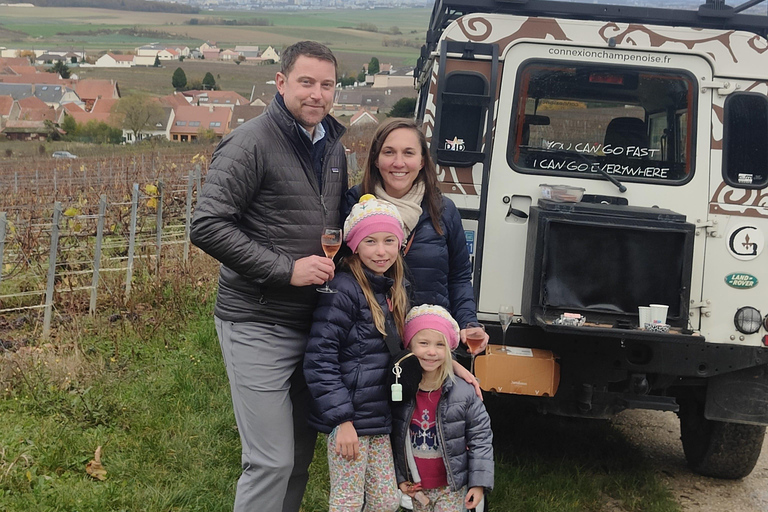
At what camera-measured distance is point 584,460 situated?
5.74 meters

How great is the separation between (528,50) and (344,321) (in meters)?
2.49

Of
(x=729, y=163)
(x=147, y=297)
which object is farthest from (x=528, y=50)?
(x=147, y=297)

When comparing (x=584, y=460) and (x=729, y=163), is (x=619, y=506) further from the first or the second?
(x=729, y=163)

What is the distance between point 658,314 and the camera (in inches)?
172

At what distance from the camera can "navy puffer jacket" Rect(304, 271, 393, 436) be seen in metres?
3.28

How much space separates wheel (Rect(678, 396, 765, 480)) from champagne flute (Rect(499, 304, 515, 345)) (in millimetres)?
1319

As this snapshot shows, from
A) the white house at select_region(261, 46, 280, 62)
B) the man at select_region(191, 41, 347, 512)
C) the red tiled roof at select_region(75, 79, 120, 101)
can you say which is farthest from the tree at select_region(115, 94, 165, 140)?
the man at select_region(191, 41, 347, 512)

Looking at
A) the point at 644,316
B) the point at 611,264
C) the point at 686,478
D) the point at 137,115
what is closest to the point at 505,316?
the point at 611,264

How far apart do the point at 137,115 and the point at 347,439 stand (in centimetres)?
8760

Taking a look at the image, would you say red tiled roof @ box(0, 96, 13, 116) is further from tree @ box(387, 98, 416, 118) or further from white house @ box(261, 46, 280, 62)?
tree @ box(387, 98, 416, 118)

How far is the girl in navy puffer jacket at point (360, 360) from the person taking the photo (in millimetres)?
3273

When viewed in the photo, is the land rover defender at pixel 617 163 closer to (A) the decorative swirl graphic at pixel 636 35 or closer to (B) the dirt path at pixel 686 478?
(A) the decorative swirl graphic at pixel 636 35

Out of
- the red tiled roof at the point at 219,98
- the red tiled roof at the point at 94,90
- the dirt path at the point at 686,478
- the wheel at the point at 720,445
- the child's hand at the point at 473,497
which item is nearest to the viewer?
the child's hand at the point at 473,497

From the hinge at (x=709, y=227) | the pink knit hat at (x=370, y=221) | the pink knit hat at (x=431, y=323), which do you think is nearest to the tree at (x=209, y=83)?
the hinge at (x=709, y=227)
